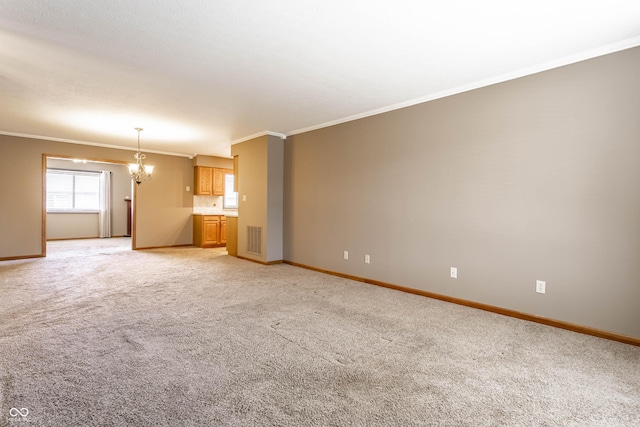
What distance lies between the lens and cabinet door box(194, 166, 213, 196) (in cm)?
893

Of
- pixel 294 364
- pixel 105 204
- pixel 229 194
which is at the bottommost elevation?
pixel 294 364

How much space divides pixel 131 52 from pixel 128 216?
974 centimetres

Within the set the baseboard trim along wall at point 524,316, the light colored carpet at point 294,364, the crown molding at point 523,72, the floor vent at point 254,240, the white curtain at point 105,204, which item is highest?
the crown molding at point 523,72

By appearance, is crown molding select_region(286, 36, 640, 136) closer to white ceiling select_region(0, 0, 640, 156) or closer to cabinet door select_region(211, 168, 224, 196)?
white ceiling select_region(0, 0, 640, 156)

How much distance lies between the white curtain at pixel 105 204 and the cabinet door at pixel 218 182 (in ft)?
14.1

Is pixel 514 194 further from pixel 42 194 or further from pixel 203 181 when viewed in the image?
pixel 42 194

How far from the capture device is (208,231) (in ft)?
28.9

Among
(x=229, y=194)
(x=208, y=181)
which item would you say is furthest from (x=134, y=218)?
(x=229, y=194)

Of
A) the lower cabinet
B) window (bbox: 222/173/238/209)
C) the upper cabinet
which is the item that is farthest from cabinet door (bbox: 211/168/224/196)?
the lower cabinet

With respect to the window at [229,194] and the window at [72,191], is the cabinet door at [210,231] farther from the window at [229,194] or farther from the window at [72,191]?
the window at [72,191]

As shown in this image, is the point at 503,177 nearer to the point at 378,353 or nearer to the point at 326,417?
the point at 378,353

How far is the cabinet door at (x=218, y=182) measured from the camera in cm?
916

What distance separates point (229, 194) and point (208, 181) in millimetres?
891

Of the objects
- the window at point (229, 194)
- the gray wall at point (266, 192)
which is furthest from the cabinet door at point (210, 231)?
the gray wall at point (266, 192)
